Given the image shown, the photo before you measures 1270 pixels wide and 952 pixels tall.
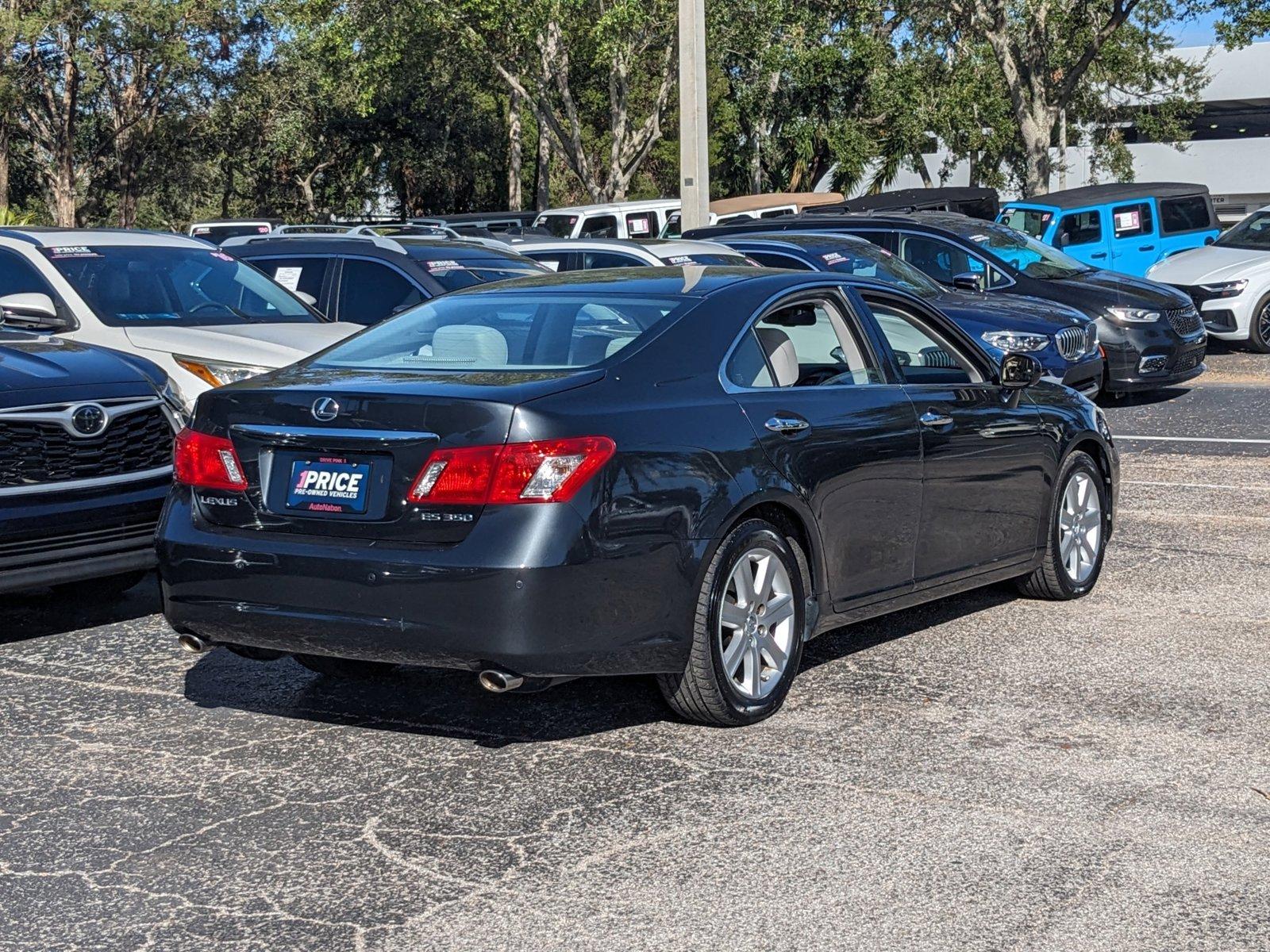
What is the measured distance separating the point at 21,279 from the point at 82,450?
266 centimetres

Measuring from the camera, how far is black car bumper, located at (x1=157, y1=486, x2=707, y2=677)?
4.77 m

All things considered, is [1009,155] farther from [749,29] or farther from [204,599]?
[204,599]

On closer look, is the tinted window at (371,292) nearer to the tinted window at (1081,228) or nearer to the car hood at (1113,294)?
the car hood at (1113,294)

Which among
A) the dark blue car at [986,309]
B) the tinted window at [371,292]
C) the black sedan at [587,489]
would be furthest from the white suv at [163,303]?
the dark blue car at [986,309]

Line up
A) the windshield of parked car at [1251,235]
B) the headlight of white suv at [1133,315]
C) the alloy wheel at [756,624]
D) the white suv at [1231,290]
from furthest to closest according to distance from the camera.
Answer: the windshield of parked car at [1251,235], the white suv at [1231,290], the headlight of white suv at [1133,315], the alloy wheel at [756,624]

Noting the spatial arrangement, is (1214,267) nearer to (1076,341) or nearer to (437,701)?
(1076,341)

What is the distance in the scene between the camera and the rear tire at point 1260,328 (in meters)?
18.6

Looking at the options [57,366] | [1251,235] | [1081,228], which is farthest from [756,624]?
[1081,228]

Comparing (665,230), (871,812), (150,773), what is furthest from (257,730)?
(665,230)

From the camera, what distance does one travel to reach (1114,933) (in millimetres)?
3820

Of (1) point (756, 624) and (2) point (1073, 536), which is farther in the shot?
(2) point (1073, 536)

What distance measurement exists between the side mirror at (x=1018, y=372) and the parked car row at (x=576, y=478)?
0.01m

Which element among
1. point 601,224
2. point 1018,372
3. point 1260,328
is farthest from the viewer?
point 601,224

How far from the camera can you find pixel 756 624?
17.9 ft
